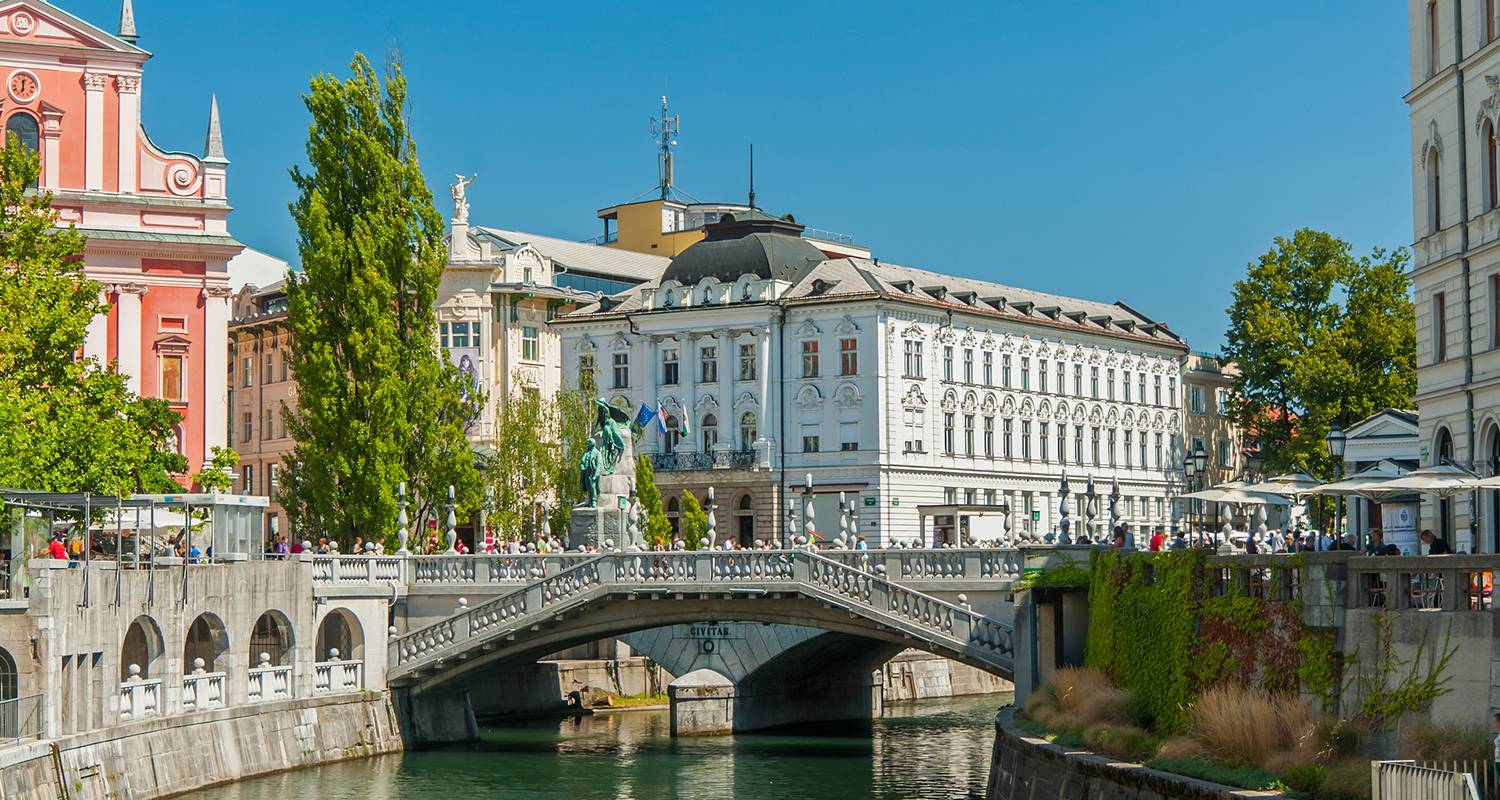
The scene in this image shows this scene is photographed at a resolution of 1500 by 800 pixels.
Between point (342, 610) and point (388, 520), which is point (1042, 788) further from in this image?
point (388, 520)

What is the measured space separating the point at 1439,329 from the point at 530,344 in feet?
198

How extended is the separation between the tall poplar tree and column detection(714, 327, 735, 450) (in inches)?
1475

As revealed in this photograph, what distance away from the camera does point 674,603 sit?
56.7 metres

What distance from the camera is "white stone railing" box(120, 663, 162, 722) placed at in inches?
1843

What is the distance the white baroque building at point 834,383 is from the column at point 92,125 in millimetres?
33382

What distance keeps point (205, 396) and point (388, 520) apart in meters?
12.3

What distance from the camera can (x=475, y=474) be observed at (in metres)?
66.1

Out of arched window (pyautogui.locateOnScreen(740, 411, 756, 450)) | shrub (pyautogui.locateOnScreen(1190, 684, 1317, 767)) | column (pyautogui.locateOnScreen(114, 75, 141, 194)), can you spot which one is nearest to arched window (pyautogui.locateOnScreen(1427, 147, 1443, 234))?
shrub (pyautogui.locateOnScreen(1190, 684, 1317, 767))

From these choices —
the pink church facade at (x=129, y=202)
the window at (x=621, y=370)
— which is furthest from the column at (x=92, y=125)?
the window at (x=621, y=370)

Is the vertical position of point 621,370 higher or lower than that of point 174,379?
higher

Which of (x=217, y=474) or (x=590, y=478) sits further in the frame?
(x=217, y=474)

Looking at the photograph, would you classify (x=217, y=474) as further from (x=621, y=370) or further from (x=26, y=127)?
(x=621, y=370)

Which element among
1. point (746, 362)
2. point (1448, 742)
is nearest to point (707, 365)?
point (746, 362)

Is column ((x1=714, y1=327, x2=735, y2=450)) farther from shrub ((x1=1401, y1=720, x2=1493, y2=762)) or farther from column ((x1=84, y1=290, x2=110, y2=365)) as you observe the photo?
shrub ((x1=1401, y1=720, x2=1493, y2=762))
